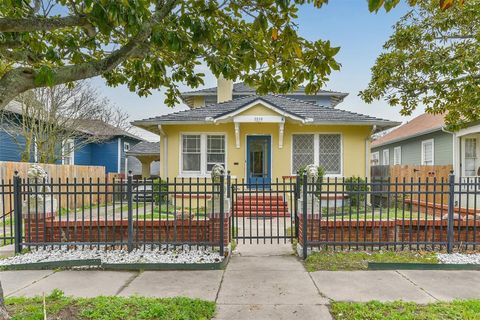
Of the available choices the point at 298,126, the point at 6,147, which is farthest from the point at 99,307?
the point at 6,147

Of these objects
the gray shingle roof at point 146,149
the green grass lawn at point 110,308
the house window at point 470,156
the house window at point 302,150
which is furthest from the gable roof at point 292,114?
the green grass lawn at point 110,308

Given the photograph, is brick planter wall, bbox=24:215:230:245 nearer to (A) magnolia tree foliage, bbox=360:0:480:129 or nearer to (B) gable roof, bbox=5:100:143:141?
(A) magnolia tree foliage, bbox=360:0:480:129

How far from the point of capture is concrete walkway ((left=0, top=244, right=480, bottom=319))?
4336 millimetres

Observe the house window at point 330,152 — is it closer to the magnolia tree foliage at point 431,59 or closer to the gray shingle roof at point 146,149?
the magnolia tree foliage at point 431,59

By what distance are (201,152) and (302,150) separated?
13.3 ft

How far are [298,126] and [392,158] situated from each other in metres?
13.6

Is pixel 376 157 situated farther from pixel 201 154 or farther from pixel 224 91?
pixel 201 154

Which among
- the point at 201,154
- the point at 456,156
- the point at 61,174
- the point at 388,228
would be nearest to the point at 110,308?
the point at 388,228

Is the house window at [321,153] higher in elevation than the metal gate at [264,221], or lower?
higher

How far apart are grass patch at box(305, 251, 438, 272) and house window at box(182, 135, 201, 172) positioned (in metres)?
8.18

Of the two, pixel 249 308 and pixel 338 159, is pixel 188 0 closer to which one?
pixel 249 308

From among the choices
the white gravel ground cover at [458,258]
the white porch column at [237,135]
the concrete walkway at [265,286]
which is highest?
the white porch column at [237,135]

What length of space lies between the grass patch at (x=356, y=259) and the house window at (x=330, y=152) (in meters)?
7.31

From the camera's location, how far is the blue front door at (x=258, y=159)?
1392 cm
